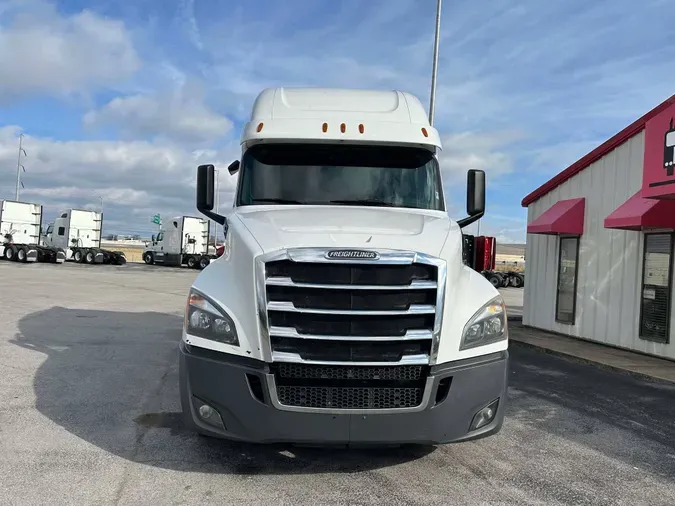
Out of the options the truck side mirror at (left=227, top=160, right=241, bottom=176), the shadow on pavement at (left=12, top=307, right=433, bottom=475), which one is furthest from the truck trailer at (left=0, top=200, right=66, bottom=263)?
the truck side mirror at (left=227, top=160, right=241, bottom=176)

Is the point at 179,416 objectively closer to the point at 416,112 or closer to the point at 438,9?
the point at 416,112

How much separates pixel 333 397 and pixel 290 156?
254cm

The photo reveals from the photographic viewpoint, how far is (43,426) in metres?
4.98

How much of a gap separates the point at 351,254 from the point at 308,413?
1063mm

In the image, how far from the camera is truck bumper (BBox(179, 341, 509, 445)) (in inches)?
142

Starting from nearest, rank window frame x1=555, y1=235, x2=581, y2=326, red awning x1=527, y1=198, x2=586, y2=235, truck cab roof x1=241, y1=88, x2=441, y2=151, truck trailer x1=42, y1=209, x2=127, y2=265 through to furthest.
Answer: truck cab roof x1=241, y1=88, x2=441, y2=151 → red awning x1=527, y1=198, x2=586, y2=235 → window frame x1=555, y1=235, x2=581, y2=326 → truck trailer x1=42, y1=209, x2=127, y2=265

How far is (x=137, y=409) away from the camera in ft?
18.5

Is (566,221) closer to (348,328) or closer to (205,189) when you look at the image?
(205,189)

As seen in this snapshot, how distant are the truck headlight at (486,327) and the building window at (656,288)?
719 centimetres

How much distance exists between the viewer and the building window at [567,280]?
39.3 ft

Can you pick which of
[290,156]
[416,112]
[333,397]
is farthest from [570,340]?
[333,397]

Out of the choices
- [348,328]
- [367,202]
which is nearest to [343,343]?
[348,328]

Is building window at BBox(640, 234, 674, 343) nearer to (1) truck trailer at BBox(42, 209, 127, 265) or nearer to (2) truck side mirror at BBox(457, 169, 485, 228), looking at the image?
(2) truck side mirror at BBox(457, 169, 485, 228)

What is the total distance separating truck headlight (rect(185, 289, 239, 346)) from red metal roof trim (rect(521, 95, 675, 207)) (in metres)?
7.97
